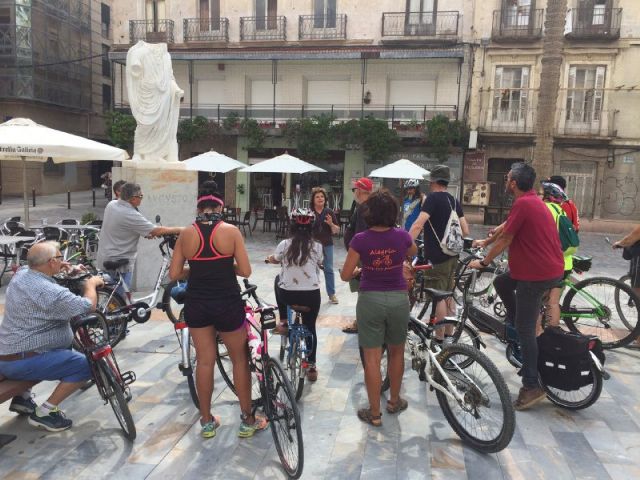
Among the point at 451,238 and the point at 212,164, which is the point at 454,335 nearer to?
the point at 451,238

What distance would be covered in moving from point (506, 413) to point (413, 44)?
61.7 feet

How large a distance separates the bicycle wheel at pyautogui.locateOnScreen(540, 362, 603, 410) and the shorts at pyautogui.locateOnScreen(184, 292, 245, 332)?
8.53 ft

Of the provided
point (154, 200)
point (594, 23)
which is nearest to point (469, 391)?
point (154, 200)

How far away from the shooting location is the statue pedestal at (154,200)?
7.68 meters

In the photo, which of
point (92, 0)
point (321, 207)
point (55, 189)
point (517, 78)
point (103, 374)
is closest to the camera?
point (103, 374)

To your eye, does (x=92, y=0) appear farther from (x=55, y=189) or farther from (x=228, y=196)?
(x=228, y=196)

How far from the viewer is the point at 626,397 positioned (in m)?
4.59

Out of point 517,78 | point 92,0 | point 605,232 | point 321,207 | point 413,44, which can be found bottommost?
point 605,232

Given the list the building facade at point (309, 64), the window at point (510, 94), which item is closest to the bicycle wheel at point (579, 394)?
the building facade at point (309, 64)

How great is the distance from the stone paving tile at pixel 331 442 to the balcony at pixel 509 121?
16.3 m

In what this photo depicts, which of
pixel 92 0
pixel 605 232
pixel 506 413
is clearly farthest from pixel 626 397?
pixel 92 0

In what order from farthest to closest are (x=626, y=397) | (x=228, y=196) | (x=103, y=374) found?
(x=228, y=196), (x=626, y=397), (x=103, y=374)

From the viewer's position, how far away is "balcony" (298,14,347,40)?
20.7 metres

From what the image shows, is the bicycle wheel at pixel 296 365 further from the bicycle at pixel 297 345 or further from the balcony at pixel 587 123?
the balcony at pixel 587 123
